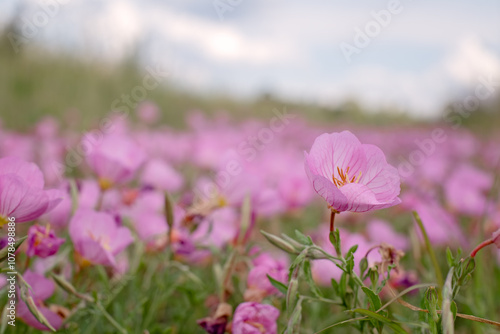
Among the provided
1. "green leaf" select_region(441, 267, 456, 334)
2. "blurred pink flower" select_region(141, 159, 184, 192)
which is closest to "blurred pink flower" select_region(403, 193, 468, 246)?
"blurred pink flower" select_region(141, 159, 184, 192)

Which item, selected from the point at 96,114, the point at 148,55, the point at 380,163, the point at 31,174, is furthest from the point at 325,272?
the point at 148,55

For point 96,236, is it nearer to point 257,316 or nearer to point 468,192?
point 257,316

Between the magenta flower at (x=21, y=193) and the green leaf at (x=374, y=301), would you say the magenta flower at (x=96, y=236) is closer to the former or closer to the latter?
the magenta flower at (x=21, y=193)

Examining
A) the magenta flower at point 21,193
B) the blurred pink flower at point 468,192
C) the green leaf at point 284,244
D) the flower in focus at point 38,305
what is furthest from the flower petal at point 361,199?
the blurred pink flower at point 468,192

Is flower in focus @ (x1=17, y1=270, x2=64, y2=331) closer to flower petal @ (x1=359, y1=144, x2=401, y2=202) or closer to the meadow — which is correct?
the meadow

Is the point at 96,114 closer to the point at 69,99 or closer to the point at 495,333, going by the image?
the point at 69,99

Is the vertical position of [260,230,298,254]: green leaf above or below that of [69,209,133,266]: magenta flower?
above
